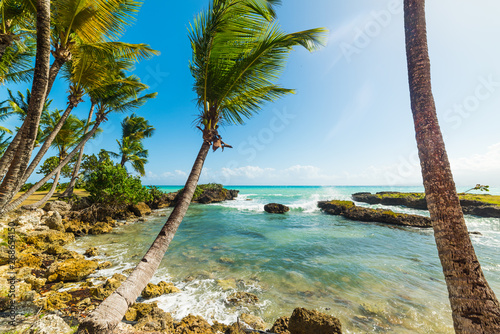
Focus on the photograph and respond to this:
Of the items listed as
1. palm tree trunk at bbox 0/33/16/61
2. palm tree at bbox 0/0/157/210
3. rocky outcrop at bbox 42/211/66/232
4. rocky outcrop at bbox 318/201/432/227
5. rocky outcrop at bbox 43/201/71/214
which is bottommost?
rocky outcrop at bbox 318/201/432/227

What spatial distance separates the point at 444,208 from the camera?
2.03 m

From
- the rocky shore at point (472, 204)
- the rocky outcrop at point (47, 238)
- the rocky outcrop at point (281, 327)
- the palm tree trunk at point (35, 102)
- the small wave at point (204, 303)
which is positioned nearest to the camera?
the palm tree trunk at point (35, 102)

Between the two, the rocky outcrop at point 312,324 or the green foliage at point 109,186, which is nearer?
the rocky outcrop at point 312,324

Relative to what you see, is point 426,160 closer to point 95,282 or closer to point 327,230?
point 95,282

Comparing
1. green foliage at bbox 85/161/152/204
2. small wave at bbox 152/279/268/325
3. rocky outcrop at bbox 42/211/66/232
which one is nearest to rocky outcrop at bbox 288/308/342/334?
small wave at bbox 152/279/268/325

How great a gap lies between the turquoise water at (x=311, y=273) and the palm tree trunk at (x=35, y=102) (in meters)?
3.90

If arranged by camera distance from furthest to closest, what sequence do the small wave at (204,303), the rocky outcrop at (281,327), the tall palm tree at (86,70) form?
the tall palm tree at (86,70) → the small wave at (204,303) → the rocky outcrop at (281,327)

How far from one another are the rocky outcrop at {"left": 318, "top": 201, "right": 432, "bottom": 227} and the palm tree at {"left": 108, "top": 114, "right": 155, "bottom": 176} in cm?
2704

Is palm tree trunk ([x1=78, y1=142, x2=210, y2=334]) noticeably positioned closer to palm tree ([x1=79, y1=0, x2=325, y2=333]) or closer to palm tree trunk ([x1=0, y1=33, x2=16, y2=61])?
palm tree ([x1=79, y1=0, x2=325, y2=333])

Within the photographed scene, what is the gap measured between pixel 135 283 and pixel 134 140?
28704 mm

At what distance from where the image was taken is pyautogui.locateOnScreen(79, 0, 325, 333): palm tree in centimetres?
366

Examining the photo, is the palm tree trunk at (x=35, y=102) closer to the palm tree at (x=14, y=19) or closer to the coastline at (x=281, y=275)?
the palm tree at (x=14, y=19)

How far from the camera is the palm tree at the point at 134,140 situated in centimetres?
2517

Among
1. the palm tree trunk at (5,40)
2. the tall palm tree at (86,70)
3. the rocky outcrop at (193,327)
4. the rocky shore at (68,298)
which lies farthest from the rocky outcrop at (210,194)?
the rocky outcrop at (193,327)
